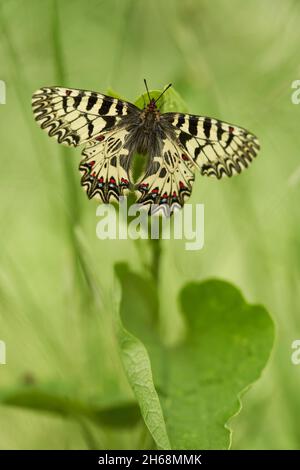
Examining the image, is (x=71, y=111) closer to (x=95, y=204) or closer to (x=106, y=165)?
(x=106, y=165)

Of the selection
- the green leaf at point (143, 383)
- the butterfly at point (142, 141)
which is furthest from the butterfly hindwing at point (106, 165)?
the green leaf at point (143, 383)

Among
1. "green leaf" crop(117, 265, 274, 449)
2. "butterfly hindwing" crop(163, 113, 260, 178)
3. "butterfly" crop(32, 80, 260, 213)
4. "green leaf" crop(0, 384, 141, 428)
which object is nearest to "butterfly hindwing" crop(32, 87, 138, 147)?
"butterfly" crop(32, 80, 260, 213)

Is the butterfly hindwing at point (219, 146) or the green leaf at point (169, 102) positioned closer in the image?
the green leaf at point (169, 102)

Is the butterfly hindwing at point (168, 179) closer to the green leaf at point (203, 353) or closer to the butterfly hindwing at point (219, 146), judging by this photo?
the butterfly hindwing at point (219, 146)

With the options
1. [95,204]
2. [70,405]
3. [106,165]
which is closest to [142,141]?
[106,165]
